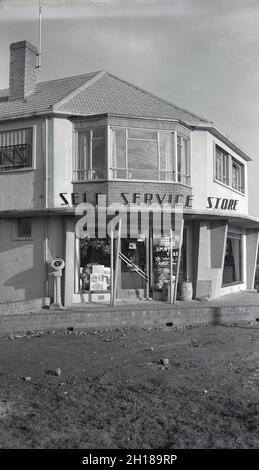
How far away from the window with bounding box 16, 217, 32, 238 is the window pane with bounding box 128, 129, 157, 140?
440cm

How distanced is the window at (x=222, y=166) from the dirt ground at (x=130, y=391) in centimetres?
871

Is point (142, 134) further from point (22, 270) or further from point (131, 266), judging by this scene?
point (22, 270)

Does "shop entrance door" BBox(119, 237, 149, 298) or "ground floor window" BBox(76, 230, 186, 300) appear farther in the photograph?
"shop entrance door" BBox(119, 237, 149, 298)

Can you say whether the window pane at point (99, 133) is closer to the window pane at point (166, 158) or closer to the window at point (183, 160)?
the window pane at point (166, 158)

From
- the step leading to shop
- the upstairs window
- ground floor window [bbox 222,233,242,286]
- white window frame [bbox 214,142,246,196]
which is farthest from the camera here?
ground floor window [bbox 222,233,242,286]

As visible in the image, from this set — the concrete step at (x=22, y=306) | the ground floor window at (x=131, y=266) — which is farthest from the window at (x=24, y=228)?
the concrete step at (x=22, y=306)

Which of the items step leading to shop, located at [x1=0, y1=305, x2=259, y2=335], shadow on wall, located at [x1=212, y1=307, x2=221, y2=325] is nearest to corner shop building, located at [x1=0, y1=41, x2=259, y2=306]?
step leading to shop, located at [x1=0, y1=305, x2=259, y2=335]

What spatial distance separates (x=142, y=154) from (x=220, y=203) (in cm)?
399

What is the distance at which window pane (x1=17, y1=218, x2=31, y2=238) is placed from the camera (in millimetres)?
16109

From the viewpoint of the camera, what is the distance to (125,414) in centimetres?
608

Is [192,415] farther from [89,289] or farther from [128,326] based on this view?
[89,289]

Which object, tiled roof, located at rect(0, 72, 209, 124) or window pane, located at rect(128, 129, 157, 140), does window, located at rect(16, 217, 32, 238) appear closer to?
tiled roof, located at rect(0, 72, 209, 124)
